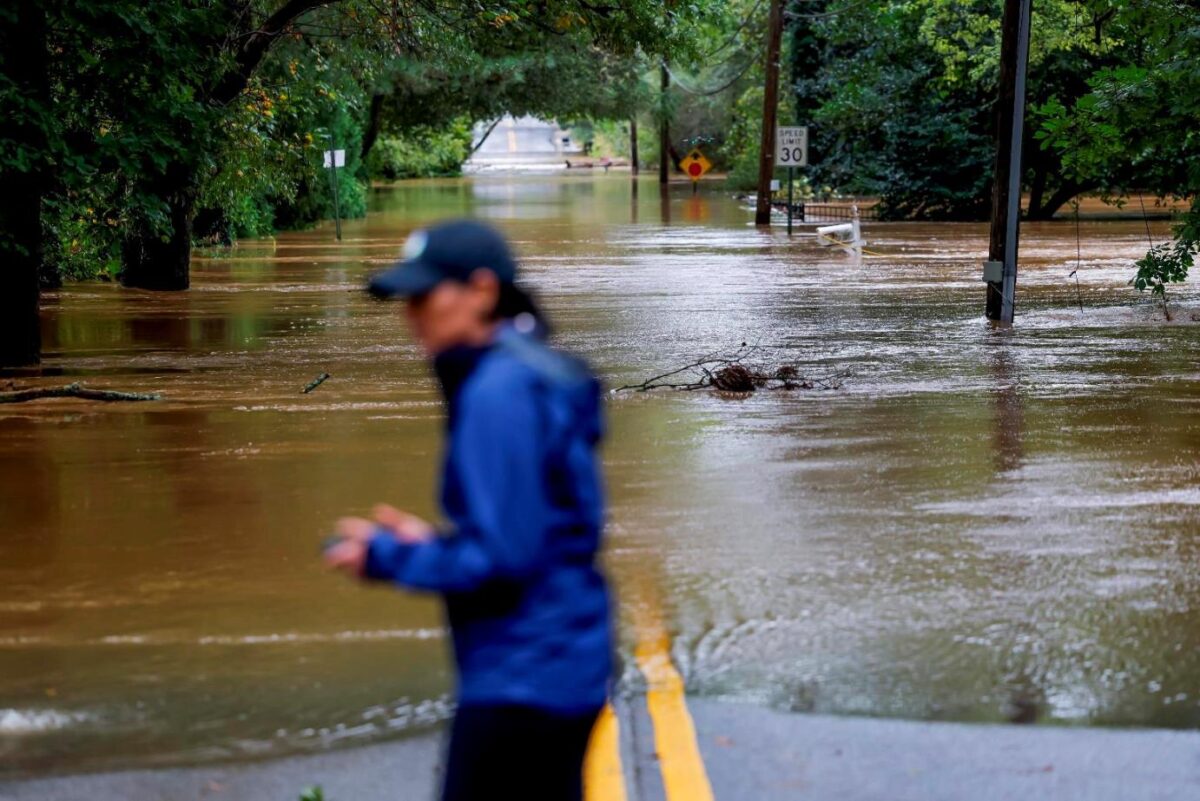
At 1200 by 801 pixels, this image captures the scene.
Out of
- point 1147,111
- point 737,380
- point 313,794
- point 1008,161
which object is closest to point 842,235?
point 1008,161

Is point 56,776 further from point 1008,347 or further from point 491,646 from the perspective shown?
point 1008,347

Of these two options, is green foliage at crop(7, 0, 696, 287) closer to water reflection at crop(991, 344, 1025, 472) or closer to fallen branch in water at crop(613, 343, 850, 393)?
fallen branch in water at crop(613, 343, 850, 393)

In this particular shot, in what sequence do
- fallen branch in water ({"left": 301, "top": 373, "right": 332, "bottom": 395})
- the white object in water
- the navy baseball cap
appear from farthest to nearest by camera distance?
1. the white object in water
2. fallen branch in water ({"left": 301, "top": 373, "right": 332, "bottom": 395})
3. the navy baseball cap

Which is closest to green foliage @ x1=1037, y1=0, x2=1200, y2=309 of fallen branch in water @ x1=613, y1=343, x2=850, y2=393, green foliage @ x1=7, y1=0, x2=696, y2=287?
green foliage @ x1=7, y1=0, x2=696, y2=287

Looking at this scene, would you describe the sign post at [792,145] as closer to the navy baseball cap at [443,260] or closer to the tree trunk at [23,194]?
the tree trunk at [23,194]

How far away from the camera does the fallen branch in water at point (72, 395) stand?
44.3 feet

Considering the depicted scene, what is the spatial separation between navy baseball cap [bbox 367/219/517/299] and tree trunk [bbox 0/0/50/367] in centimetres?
1105

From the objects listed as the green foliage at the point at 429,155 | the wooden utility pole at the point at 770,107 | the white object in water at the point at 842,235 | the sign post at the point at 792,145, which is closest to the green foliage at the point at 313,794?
the white object in water at the point at 842,235

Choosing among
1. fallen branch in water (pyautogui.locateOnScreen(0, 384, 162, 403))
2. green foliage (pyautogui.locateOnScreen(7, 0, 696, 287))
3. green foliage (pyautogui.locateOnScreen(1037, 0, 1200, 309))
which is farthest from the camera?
green foliage (pyautogui.locateOnScreen(1037, 0, 1200, 309))

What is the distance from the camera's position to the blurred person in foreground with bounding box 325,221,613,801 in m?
3.04

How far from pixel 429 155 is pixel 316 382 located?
288ft

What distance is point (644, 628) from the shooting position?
684 cm

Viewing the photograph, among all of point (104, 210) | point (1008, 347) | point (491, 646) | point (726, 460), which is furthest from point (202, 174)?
point (491, 646)

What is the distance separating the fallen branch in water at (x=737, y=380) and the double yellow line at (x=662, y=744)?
24.9ft
